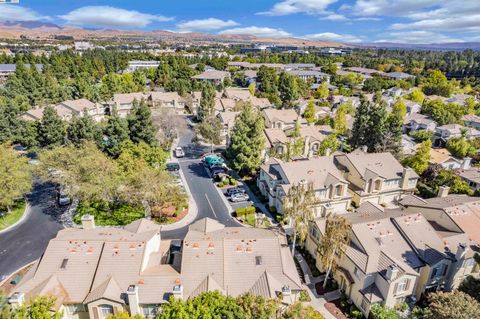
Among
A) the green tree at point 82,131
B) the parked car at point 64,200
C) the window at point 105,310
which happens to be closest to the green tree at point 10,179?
the parked car at point 64,200

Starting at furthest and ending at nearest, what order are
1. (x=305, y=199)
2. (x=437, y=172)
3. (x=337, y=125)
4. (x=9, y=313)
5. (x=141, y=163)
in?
(x=337, y=125) → (x=437, y=172) → (x=141, y=163) → (x=305, y=199) → (x=9, y=313)

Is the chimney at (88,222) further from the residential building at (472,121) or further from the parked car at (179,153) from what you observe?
the residential building at (472,121)

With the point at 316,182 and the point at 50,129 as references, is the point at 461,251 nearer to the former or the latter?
the point at 316,182

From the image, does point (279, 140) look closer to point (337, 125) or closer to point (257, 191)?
point (257, 191)

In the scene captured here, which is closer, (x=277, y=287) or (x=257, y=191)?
(x=277, y=287)

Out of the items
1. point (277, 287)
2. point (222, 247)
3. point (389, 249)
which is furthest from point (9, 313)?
point (389, 249)

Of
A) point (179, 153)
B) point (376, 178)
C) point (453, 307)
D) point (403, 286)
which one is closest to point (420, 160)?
point (376, 178)

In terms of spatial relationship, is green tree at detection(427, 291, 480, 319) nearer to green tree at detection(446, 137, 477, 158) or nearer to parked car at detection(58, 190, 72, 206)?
parked car at detection(58, 190, 72, 206)
